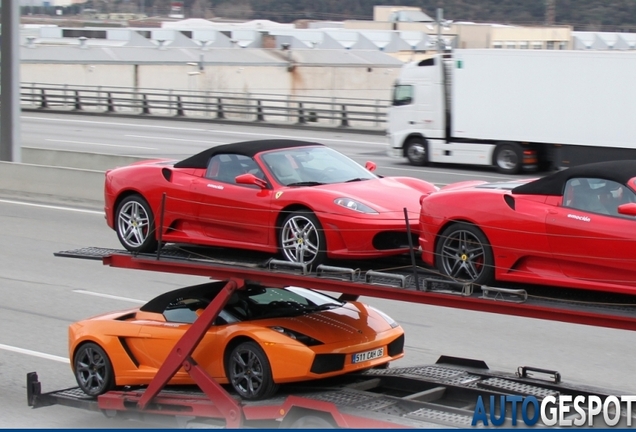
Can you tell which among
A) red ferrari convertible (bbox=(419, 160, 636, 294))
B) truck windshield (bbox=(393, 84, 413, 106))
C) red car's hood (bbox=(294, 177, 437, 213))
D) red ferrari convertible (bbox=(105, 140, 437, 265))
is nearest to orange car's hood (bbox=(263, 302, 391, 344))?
red ferrari convertible (bbox=(105, 140, 437, 265))

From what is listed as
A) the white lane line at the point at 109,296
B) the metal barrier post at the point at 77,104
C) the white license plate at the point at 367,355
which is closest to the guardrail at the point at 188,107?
the metal barrier post at the point at 77,104

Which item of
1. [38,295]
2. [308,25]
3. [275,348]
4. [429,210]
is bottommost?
[38,295]

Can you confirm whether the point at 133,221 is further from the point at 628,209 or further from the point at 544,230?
the point at 628,209

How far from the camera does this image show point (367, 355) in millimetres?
7887

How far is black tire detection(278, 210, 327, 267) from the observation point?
8.48 metres

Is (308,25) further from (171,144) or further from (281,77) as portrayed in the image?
(171,144)

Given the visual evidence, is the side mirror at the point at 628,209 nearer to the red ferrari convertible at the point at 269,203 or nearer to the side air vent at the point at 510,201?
the side air vent at the point at 510,201

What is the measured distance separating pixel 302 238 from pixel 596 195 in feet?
8.73

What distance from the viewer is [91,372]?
8633 millimetres

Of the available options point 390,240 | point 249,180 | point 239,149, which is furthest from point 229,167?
point 390,240

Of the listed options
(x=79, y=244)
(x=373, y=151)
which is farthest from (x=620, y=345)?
(x=373, y=151)

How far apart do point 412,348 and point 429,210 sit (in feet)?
10.8

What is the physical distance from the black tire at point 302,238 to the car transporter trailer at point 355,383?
31 centimetres

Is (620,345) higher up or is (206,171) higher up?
(206,171)
